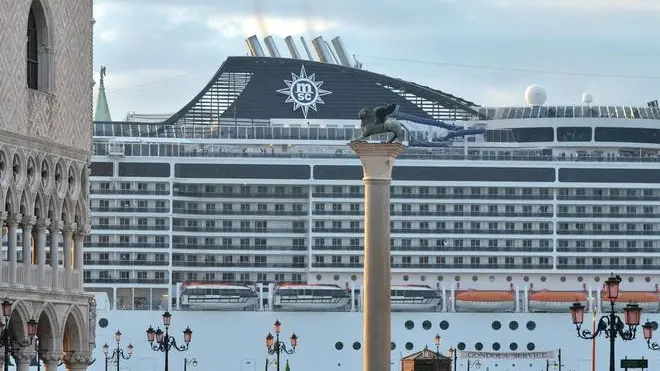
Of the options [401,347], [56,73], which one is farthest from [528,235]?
[56,73]

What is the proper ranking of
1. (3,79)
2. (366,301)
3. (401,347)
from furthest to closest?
(401,347) → (3,79) → (366,301)

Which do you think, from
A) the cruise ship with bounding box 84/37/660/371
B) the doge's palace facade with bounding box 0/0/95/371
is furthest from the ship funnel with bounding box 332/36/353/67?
the doge's palace facade with bounding box 0/0/95/371

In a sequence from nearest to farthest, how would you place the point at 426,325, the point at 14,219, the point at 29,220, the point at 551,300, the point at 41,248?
1. the point at 14,219
2. the point at 29,220
3. the point at 41,248
4. the point at 426,325
5. the point at 551,300

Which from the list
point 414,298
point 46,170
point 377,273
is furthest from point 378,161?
point 414,298

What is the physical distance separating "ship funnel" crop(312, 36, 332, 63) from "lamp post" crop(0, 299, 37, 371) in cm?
6068

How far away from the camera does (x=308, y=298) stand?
110 meters

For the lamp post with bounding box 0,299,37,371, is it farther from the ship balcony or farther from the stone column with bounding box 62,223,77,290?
the stone column with bounding box 62,223,77,290

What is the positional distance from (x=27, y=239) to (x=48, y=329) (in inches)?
79.3

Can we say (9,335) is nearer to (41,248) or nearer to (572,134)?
(41,248)

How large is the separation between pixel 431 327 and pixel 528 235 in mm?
8077

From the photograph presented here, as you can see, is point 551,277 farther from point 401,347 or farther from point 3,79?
point 3,79

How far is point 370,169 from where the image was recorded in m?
49.3

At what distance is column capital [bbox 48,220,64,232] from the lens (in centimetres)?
5804

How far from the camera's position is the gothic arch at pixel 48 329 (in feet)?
188
